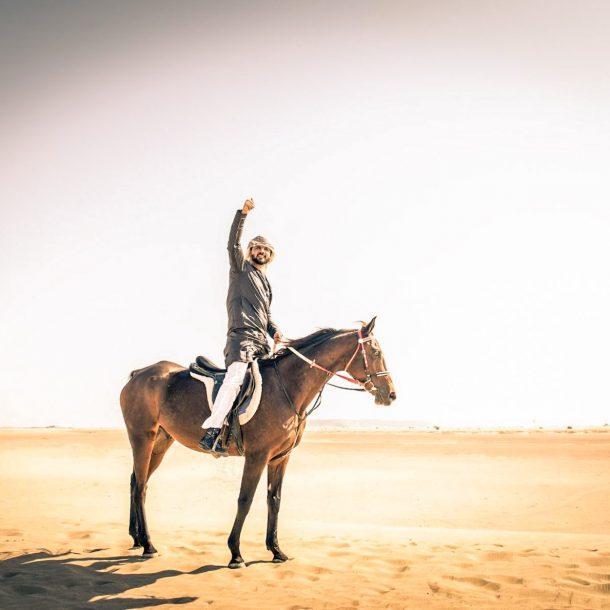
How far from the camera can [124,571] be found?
7.30 meters

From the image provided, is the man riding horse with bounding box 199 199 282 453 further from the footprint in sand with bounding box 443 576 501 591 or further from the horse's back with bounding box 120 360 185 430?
the footprint in sand with bounding box 443 576 501 591

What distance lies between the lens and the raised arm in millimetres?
7789

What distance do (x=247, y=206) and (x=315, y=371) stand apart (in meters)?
2.55

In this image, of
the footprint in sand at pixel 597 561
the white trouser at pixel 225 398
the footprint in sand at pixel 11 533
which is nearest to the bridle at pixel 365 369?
the white trouser at pixel 225 398

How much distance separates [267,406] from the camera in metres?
7.54

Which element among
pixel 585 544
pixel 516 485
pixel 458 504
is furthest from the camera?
pixel 516 485

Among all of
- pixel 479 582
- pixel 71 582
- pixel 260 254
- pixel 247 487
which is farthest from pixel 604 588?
pixel 71 582

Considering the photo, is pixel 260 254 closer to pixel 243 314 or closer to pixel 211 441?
pixel 243 314

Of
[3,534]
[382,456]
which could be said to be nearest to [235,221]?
[3,534]

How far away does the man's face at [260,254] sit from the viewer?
833cm

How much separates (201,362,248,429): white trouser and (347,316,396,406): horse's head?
1.57 metres

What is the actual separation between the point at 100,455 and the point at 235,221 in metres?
22.6

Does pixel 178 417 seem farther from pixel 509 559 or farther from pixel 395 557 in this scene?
pixel 509 559

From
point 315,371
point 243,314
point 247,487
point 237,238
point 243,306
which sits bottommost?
point 247,487
